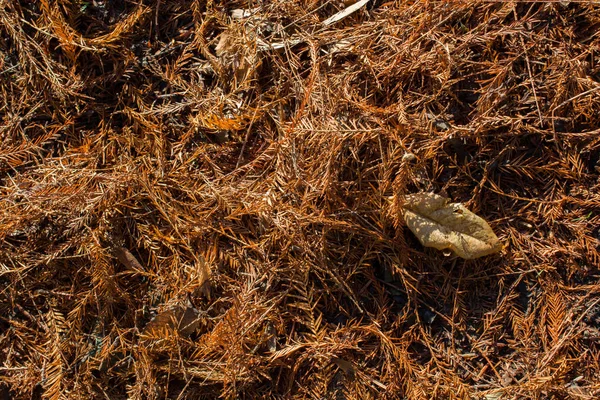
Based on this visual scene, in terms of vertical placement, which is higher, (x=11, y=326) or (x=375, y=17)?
(x=375, y=17)

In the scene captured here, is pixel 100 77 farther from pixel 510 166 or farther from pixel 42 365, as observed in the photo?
pixel 510 166

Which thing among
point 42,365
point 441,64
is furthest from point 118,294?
point 441,64

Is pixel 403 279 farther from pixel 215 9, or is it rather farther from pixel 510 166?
pixel 215 9

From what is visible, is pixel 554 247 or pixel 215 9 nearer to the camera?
pixel 554 247

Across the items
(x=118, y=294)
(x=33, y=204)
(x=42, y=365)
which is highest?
(x=33, y=204)
